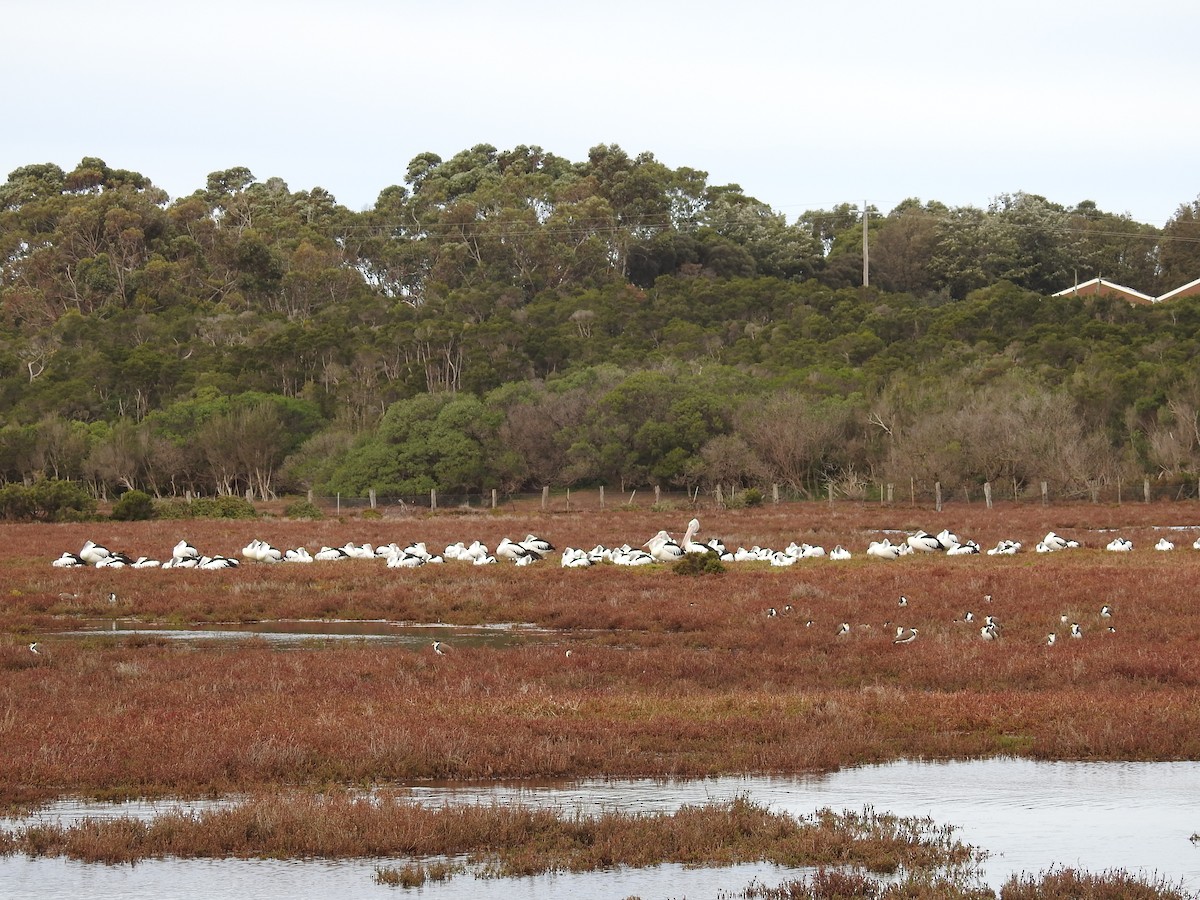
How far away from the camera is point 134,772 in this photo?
39.8 feet

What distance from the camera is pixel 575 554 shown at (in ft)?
107

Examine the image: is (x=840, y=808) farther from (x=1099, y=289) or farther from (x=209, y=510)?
(x=1099, y=289)

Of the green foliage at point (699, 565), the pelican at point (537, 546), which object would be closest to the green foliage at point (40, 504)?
the pelican at point (537, 546)

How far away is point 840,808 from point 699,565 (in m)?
18.6

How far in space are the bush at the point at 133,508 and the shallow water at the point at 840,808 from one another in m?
48.6

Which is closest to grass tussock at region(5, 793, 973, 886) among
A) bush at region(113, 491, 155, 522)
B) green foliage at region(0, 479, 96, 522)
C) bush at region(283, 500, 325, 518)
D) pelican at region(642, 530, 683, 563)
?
pelican at region(642, 530, 683, 563)

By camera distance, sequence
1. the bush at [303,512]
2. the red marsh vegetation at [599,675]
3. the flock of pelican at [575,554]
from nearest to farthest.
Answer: the red marsh vegetation at [599,675], the flock of pelican at [575,554], the bush at [303,512]

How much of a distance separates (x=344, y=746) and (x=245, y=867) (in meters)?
3.21

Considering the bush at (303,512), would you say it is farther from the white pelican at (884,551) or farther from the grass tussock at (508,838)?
the grass tussock at (508,838)

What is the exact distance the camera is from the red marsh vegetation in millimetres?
12680

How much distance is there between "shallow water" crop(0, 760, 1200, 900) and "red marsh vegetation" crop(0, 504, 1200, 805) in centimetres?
51

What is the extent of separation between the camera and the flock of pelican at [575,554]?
3259 centimetres

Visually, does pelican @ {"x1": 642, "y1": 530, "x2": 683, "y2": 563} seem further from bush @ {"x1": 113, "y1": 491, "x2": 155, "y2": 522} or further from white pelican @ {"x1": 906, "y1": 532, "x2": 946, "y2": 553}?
bush @ {"x1": 113, "y1": 491, "x2": 155, "y2": 522}

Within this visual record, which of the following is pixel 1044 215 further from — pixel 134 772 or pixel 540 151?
pixel 134 772
